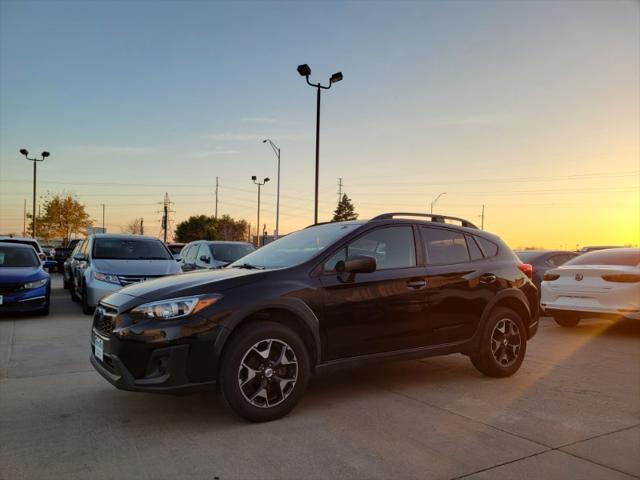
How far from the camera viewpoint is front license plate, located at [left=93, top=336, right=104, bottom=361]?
4410 millimetres

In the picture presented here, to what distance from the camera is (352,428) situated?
4137 mm

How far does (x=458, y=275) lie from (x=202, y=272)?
263 cm

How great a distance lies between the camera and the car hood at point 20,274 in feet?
32.2

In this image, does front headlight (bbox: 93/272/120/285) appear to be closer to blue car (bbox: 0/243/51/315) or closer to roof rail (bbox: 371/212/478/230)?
blue car (bbox: 0/243/51/315)

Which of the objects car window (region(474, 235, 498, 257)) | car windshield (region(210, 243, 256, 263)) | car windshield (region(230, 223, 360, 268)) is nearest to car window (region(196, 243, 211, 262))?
car windshield (region(210, 243, 256, 263))

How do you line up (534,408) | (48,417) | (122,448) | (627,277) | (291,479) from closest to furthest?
(291,479) → (122,448) → (48,417) → (534,408) → (627,277)

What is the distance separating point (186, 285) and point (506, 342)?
12.0 ft

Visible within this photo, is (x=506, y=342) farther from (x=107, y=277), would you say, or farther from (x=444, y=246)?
(x=107, y=277)

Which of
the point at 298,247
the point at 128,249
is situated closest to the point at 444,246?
the point at 298,247

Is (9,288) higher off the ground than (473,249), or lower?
lower

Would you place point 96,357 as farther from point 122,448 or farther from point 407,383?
point 407,383

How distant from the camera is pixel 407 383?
18.3 feet

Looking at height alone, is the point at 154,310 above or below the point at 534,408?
above

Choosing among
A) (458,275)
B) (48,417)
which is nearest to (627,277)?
(458,275)
